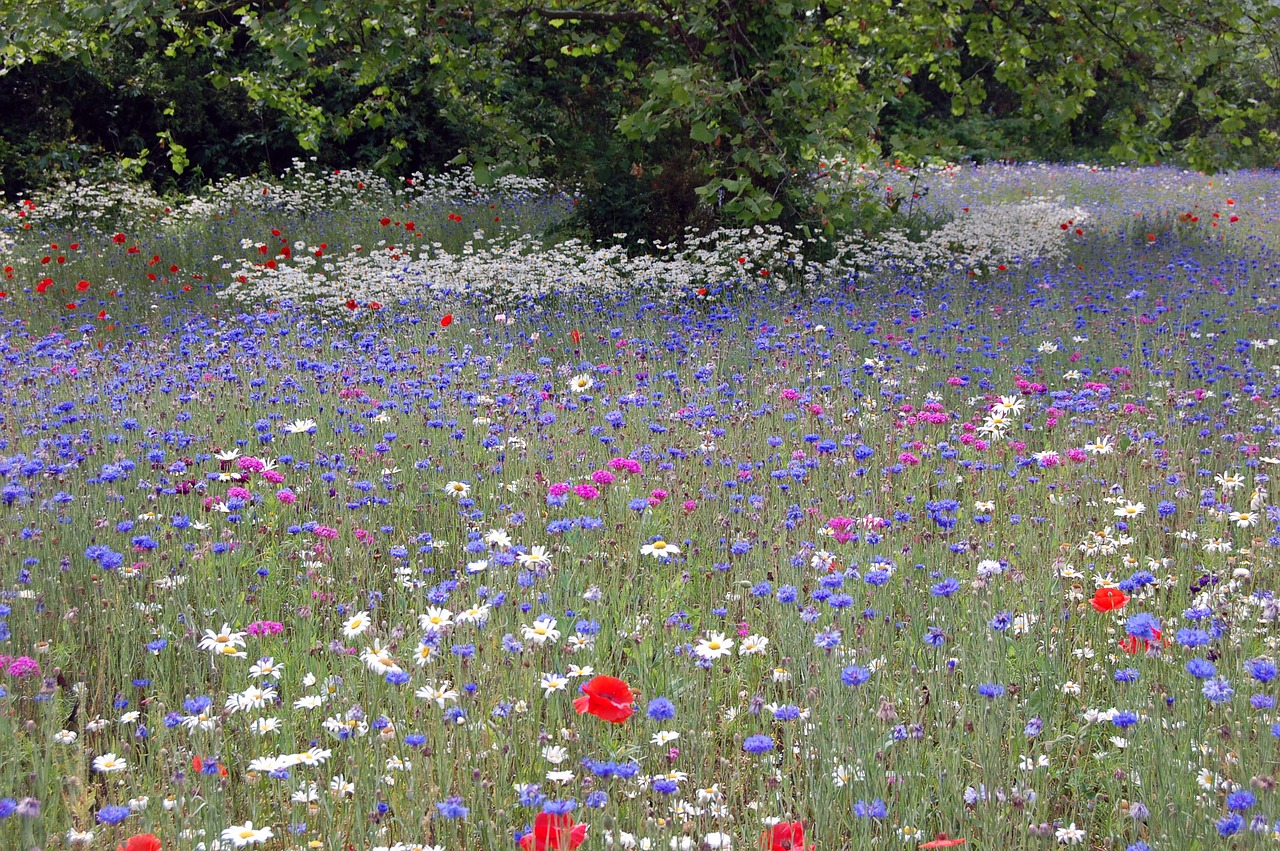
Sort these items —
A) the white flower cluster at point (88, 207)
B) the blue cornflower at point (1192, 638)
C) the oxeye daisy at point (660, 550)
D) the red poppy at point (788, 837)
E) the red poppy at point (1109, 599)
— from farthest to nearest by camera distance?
the white flower cluster at point (88, 207) < the oxeye daisy at point (660, 550) < the red poppy at point (1109, 599) < the blue cornflower at point (1192, 638) < the red poppy at point (788, 837)

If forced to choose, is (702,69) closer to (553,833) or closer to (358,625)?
(358,625)

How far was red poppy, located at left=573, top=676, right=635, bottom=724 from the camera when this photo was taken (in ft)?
6.03

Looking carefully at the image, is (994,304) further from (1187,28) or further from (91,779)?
(91,779)

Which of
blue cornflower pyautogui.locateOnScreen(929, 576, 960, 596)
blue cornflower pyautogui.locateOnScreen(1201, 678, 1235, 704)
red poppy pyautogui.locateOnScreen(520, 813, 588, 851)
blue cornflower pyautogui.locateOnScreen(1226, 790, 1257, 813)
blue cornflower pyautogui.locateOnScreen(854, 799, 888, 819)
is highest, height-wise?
blue cornflower pyautogui.locateOnScreen(1201, 678, 1235, 704)

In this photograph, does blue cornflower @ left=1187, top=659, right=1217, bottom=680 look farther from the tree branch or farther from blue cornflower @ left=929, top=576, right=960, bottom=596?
the tree branch

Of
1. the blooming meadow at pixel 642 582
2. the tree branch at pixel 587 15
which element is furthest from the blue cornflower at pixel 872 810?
the tree branch at pixel 587 15

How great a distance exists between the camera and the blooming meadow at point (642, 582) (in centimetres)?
207

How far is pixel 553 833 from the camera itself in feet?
5.70

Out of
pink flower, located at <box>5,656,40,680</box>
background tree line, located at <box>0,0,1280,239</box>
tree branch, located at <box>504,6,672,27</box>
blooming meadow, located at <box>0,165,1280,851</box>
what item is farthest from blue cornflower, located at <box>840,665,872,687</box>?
tree branch, located at <box>504,6,672,27</box>

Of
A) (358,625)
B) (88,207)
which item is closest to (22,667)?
(358,625)

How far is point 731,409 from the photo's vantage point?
497 cm

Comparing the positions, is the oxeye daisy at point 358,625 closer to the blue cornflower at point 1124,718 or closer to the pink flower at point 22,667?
the pink flower at point 22,667

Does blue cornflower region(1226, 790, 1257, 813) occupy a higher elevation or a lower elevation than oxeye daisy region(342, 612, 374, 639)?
higher

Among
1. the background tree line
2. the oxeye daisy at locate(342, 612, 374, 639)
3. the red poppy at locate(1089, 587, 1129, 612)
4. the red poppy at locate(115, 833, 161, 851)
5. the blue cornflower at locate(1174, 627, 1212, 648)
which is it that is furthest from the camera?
the background tree line
